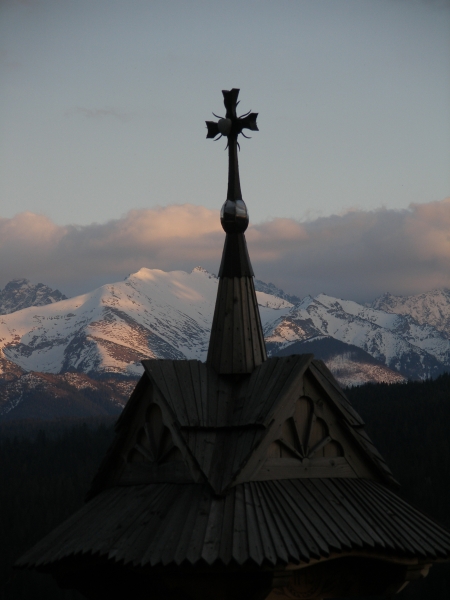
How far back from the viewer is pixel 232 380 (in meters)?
15.2

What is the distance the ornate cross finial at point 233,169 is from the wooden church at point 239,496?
4 cm

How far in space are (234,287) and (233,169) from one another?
187 cm

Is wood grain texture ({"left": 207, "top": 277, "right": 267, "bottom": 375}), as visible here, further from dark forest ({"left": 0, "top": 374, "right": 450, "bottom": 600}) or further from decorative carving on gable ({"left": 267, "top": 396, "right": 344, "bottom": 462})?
dark forest ({"left": 0, "top": 374, "right": 450, "bottom": 600})

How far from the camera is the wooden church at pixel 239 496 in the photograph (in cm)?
1239

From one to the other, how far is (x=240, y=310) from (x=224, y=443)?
2.51 meters

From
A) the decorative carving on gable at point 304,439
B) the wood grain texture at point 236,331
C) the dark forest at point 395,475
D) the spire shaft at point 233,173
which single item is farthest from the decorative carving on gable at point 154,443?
the dark forest at point 395,475

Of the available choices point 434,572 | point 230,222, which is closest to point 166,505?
point 230,222

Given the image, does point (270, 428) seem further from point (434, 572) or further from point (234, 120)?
point (434, 572)

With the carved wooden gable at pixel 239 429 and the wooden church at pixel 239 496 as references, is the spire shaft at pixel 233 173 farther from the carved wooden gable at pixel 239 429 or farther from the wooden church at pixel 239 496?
the carved wooden gable at pixel 239 429

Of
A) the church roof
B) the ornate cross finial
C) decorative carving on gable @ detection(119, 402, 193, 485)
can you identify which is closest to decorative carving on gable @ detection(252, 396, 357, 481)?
the church roof

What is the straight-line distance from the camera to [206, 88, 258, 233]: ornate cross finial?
1561 cm

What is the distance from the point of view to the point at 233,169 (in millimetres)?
15703

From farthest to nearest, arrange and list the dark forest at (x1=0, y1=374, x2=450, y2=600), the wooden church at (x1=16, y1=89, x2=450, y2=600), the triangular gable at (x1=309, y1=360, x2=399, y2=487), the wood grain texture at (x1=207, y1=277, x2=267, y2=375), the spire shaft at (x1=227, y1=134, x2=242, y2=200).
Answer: the dark forest at (x1=0, y1=374, x2=450, y2=600) < the spire shaft at (x1=227, y1=134, x2=242, y2=200) < the wood grain texture at (x1=207, y1=277, x2=267, y2=375) < the triangular gable at (x1=309, y1=360, x2=399, y2=487) < the wooden church at (x1=16, y1=89, x2=450, y2=600)

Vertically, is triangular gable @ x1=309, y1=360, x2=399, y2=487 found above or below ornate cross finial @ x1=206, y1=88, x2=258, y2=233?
below
